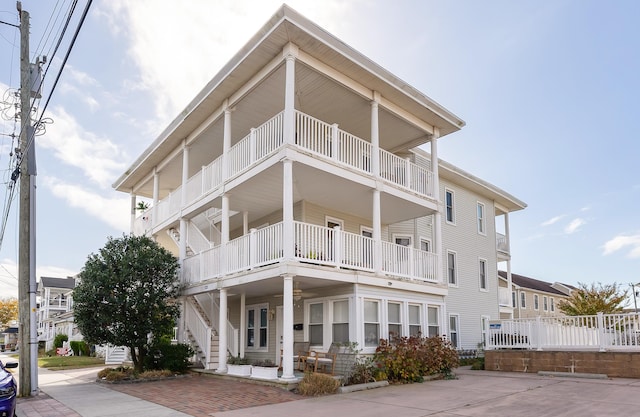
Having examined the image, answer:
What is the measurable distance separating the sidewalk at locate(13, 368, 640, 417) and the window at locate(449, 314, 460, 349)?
7467 mm

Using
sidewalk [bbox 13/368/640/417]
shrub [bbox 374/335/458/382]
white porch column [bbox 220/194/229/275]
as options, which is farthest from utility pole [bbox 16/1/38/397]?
shrub [bbox 374/335/458/382]

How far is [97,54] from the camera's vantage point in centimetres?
1089

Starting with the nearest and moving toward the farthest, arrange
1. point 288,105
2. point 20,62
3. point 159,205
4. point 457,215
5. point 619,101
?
point 288,105
point 20,62
point 619,101
point 159,205
point 457,215

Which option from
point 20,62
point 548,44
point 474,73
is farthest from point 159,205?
point 548,44

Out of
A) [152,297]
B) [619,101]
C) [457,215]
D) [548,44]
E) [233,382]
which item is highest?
[548,44]

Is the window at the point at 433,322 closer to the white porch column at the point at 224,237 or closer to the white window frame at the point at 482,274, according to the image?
the white porch column at the point at 224,237

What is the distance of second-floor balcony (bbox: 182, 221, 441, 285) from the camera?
13.9 metres

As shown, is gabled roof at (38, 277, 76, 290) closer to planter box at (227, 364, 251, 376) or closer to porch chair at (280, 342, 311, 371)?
planter box at (227, 364, 251, 376)

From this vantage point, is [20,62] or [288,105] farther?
[20,62]

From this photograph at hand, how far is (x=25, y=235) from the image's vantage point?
1403cm

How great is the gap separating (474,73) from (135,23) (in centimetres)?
1011

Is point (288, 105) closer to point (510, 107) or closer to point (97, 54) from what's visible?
point (97, 54)

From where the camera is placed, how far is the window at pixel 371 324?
1509 cm

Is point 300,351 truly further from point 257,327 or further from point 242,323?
point 257,327
